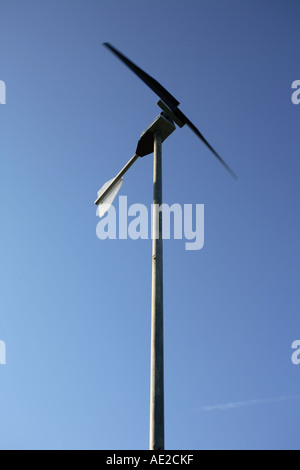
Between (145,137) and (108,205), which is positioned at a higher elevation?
(145,137)

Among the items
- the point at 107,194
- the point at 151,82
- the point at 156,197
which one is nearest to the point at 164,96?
the point at 151,82

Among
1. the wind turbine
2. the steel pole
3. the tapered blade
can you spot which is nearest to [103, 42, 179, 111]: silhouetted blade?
the wind turbine

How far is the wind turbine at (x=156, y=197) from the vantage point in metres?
5.34

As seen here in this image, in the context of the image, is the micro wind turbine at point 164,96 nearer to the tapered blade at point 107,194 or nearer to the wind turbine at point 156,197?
the wind turbine at point 156,197

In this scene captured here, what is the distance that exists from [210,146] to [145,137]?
10.5ft

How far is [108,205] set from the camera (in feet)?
32.4

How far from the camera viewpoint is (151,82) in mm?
10141

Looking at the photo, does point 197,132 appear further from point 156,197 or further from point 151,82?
point 156,197

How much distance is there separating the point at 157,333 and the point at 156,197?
2.40m

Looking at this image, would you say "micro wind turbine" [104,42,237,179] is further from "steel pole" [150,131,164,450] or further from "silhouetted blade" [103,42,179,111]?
"steel pole" [150,131,164,450]

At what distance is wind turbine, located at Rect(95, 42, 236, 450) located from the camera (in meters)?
5.34

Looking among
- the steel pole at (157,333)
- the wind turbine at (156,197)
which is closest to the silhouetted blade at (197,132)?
the wind turbine at (156,197)
